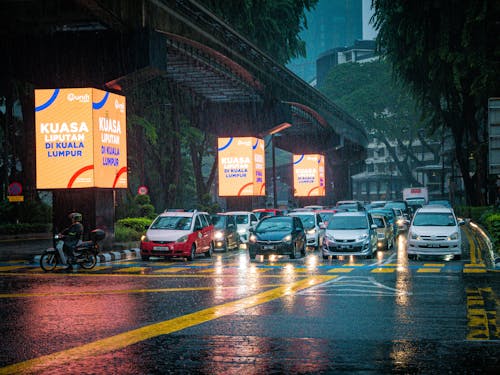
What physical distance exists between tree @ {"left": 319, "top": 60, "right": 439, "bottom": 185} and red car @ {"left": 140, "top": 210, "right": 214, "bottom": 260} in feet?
210

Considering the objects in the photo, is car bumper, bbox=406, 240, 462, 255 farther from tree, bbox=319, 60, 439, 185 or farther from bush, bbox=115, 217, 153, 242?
tree, bbox=319, 60, 439, 185

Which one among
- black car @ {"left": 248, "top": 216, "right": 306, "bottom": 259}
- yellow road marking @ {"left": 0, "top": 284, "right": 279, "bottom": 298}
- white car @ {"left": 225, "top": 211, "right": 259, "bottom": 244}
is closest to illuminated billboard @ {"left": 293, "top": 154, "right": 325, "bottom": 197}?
white car @ {"left": 225, "top": 211, "right": 259, "bottom": 244}

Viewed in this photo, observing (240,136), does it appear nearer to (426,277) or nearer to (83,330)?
(426,277)

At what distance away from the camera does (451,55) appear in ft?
120

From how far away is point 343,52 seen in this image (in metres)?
178

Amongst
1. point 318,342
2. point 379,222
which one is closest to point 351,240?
point 379,222

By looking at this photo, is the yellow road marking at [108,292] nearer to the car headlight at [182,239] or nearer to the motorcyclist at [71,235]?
the motorcyclist at [71,235]

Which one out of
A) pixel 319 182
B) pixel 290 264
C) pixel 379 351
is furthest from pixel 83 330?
pixel 319 182

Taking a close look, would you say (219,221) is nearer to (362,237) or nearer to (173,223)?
(173,223)

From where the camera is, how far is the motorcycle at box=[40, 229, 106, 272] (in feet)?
70.5

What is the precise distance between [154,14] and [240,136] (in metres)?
20.5

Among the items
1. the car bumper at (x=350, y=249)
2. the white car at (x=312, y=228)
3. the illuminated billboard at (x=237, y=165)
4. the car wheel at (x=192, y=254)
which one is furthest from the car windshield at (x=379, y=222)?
the illuminated billboard at (x=237, y=165)

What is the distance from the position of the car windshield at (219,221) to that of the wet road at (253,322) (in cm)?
1163

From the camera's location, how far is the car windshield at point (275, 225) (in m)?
26.8
